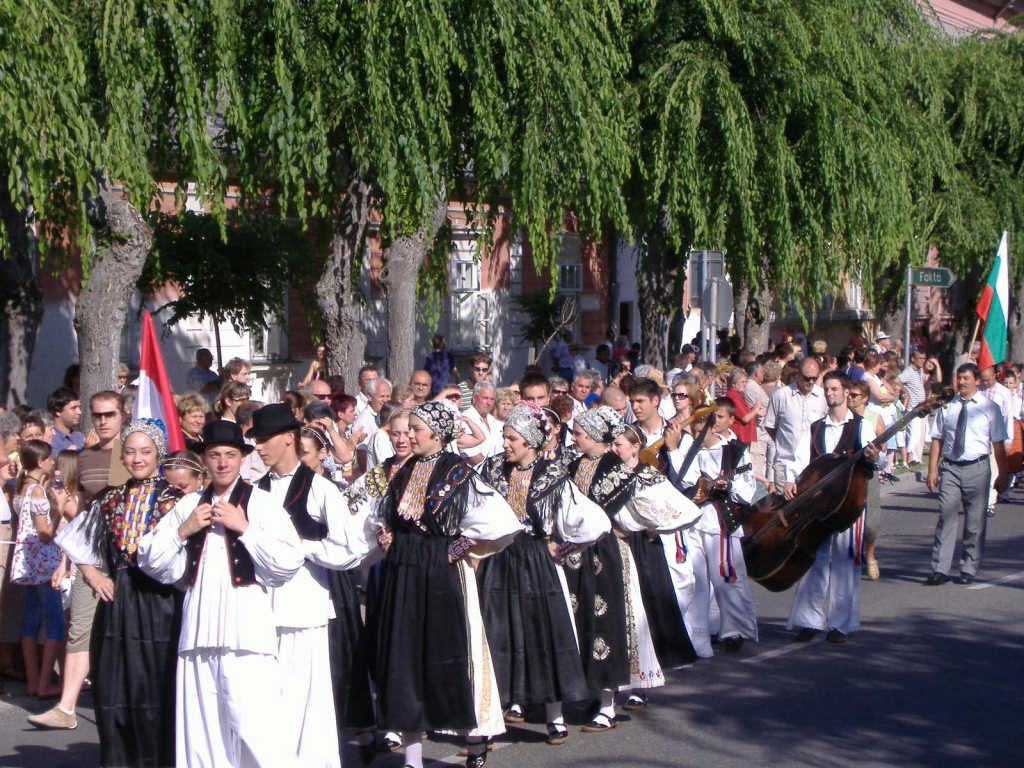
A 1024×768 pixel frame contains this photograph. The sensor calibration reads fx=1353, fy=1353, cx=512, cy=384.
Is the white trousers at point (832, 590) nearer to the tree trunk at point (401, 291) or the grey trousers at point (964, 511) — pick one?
the grey trousers at point (964, 511)

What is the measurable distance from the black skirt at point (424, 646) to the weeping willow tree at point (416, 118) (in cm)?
561

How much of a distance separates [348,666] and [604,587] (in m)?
1.37

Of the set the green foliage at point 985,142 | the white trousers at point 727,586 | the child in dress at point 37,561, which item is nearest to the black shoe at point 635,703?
the white trousers at point 727,586

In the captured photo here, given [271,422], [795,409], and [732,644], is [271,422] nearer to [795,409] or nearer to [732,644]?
[732,644]

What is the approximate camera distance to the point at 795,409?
12047mm

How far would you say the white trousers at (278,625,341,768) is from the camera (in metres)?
5.28

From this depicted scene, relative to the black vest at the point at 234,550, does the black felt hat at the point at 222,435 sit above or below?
above

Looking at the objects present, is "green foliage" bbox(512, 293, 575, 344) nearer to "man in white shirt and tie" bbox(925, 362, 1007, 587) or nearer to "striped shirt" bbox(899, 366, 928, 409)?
"striped shirt" bbox(899, 366, 928, 409)

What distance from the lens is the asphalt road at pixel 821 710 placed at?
20.9ft

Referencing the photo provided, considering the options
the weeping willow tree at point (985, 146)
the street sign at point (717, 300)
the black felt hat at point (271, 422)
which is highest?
the weeping willow tree at point (985, 146)

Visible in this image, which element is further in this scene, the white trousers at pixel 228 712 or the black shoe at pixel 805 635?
the black shoe at pixel 805 635

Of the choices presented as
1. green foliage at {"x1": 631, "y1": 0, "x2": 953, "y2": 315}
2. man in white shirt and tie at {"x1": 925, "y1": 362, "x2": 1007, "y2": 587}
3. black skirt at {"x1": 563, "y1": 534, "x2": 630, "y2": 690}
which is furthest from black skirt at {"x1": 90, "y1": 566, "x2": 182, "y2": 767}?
green foliage at {"x1": 631, "y1": 0, "x2": 953, "y2": 315}

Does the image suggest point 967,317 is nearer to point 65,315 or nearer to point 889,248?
point 889,248

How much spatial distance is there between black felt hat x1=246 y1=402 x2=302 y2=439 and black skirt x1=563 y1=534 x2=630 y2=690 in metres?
1.85
